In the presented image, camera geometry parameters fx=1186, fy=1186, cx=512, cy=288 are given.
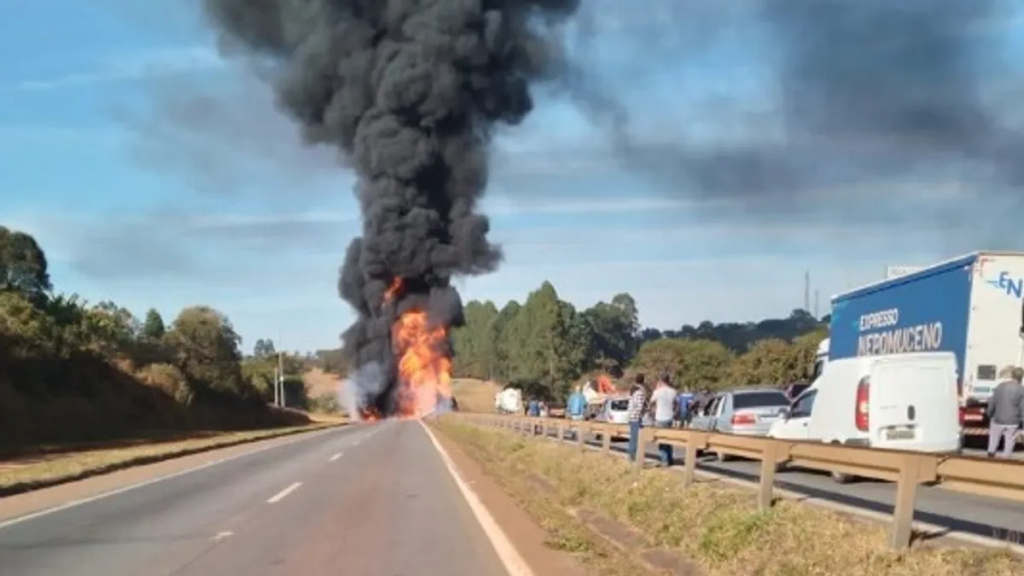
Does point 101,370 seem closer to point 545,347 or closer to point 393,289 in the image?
point 393,289

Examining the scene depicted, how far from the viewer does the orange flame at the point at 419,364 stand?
60469 millimetres

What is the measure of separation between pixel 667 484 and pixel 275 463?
53.6 feet

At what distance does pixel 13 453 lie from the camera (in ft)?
116

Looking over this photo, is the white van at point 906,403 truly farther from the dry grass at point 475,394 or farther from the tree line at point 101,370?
the dry grass at point 475,394

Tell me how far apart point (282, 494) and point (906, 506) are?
12.4 meters

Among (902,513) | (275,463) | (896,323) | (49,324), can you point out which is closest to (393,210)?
(49,324)

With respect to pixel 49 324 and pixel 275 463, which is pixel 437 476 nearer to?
pixel 275 463

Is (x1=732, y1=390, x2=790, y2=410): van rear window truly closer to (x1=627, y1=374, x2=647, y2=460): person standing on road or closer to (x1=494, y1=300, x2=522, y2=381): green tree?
(x1=627, y1=374, x2=647, y2=460): person standing on road

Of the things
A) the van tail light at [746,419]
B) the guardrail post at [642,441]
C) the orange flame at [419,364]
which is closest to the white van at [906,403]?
the guardrail post at [642,441]

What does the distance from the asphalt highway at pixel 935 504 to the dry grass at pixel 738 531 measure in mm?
1017

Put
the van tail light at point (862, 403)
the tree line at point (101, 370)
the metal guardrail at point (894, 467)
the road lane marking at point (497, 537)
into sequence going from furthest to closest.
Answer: the tree line at point (101, 370)
the van tail light at point (862, 403)
the road lane marking at point (497, 537)
the metal guardrail at point (894, 467)

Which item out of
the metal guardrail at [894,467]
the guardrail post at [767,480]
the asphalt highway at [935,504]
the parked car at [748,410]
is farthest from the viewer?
the parked car at [748,410]

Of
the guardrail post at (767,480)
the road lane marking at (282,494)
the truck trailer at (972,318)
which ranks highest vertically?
the truck trailer at (972,318)

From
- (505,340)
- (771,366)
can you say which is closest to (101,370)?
(771,366)
